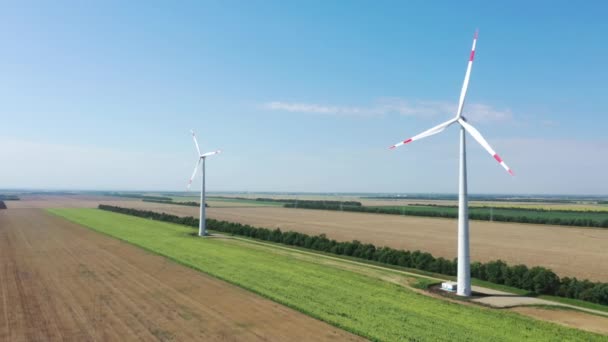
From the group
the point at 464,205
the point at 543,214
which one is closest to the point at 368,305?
the point at 464,205

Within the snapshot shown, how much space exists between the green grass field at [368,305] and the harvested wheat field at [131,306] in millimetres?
1301

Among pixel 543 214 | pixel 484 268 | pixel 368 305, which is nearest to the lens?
pixel 368 305

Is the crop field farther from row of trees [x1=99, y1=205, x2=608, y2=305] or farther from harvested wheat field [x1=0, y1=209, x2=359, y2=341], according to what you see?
harvested wheat field [x1=0, y1=209, x2=359, y2=341]

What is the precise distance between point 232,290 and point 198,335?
8.10m

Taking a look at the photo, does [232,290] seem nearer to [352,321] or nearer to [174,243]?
[352,321]

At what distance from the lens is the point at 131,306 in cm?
2195

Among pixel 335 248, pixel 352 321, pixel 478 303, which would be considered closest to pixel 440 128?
pixel 478 303

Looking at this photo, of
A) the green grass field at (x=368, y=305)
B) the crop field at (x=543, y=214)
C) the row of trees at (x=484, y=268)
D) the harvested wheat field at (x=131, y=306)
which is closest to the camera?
the harvested wheat field at (x=131, y=306)

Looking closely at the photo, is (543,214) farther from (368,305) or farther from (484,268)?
(368,305)

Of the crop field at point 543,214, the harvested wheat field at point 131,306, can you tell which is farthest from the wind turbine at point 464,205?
the crop field at point 543,214

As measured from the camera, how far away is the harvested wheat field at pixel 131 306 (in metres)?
18.0

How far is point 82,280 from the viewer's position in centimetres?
2812

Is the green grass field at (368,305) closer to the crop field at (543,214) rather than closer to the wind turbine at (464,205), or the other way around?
the wind turbine at (464,205)

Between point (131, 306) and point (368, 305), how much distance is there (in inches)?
458
